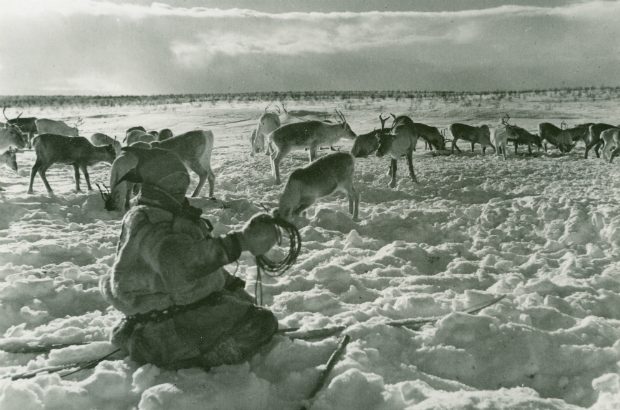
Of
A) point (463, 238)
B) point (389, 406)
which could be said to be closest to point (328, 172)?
point (463, 238)

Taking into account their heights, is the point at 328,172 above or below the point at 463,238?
above

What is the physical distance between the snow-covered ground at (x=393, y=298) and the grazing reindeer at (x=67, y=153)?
4.82 ft

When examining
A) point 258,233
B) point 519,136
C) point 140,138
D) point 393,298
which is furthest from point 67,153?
Answer: point 519,136

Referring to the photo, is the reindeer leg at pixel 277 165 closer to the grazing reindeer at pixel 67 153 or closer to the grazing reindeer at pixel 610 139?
the grazing reindeer at pixel 67 153

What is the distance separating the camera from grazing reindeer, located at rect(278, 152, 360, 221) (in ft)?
25.8

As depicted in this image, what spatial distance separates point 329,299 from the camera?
5164 millimetres

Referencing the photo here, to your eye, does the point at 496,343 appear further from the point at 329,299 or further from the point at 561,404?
the point at 329,299

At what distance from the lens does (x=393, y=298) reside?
5.11 meters

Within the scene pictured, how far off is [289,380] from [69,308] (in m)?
2.67

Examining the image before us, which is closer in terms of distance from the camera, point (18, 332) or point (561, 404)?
point (561, 404)

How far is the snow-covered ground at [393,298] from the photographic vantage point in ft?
11.4

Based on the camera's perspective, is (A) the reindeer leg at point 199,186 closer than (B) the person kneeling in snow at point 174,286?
No

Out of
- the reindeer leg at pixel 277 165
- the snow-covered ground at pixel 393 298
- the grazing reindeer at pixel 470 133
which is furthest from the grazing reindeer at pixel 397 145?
the grazing reindeer at pixel 470 133

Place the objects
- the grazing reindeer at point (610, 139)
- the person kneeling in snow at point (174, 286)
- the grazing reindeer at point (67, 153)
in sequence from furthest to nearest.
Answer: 1. the grazing reindeer at point (610, 139)
2. the grazing reindeer at point (67, 153)
3. the person kneeling in snow at point (174, 286)
